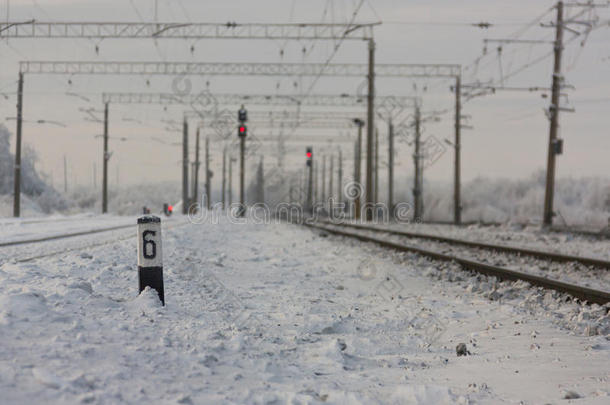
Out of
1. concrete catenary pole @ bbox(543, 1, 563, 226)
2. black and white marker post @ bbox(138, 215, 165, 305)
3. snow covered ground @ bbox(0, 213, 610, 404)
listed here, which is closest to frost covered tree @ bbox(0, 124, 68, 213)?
concrete catenary pole @ bbox(543, 1, 563, 226)

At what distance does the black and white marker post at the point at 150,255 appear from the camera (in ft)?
22.8

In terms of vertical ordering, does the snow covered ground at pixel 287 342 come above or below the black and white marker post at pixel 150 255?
below

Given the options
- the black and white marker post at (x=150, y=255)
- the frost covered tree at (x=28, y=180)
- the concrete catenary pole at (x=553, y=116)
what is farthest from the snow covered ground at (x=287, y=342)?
the frost covered tree at (x=28, y=180)

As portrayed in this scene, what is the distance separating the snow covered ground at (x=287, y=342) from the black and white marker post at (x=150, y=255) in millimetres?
252

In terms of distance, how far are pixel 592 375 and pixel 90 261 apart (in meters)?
8.00

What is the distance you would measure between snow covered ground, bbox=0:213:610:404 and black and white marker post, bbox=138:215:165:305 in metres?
0.25

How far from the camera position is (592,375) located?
457cm

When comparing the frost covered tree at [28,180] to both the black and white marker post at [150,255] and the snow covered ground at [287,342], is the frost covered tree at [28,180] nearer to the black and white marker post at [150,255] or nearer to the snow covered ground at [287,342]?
the snow covered ground at [287,342]

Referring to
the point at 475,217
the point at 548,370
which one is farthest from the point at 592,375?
the point at 475,217

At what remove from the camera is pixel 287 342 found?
5840 millimetres

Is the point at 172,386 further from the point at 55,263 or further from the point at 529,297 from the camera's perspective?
the point at 55,263

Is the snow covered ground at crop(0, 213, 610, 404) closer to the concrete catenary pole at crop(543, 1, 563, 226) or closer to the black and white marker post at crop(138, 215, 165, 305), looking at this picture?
the black and white marker post at crop(138, 215, 165, 305)

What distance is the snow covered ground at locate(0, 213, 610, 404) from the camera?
4.08 meters

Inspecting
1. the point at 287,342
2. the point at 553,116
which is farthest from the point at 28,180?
the point at 287,342
